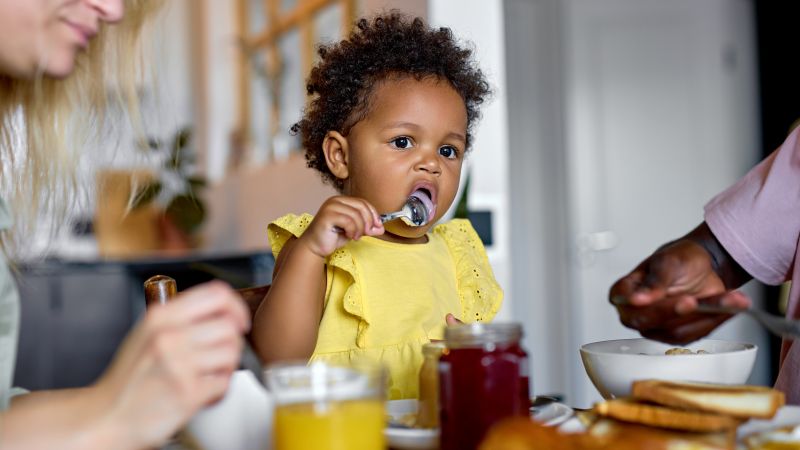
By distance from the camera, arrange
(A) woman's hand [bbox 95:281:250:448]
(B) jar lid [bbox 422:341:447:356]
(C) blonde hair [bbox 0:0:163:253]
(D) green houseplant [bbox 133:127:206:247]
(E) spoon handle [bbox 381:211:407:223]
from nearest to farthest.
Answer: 1. (A) woman's hand [bbox 95:281:250:448]
2. (B) jar lid [bbox 422:341:447:356]
3. (C) blonde hair [bbox 0:0:163:253]
4. (E) spoon handle [bbox 381:211:407:223]
5. (D) green houseplant [bbox 133:127:206:247]

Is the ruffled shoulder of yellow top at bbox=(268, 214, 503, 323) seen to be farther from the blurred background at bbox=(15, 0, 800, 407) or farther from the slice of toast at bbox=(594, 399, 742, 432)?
the blurred background at bbox=(15, 0, 800, 407)

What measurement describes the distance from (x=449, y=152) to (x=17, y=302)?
725 mm

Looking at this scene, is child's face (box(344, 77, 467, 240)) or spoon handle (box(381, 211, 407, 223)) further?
child's face (box(344, 77, 467, 240))

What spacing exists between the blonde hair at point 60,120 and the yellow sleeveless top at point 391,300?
356 millimetres

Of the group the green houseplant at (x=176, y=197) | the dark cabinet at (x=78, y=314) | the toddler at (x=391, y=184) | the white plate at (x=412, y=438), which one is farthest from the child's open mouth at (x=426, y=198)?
the green houseplant at (x=176, y=197)

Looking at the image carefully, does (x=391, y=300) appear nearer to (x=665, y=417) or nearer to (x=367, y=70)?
(x=367, y=70)

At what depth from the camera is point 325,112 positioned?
138cm

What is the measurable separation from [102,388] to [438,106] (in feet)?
2.70

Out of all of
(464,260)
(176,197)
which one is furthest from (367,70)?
(176,197)

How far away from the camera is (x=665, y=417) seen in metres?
0.68

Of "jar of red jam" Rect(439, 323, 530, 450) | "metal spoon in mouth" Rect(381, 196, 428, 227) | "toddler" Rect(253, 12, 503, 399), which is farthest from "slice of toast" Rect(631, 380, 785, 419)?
"metal spoon in mouth" Rect(381, 196, 428, 227)

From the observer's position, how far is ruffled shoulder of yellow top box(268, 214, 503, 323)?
1.29 meters

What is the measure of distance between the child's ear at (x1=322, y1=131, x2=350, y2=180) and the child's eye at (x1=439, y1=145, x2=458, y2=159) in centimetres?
15

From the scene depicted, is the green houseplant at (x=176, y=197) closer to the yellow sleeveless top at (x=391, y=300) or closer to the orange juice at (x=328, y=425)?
the yellow sleeveless top at (x=391, y=300)
